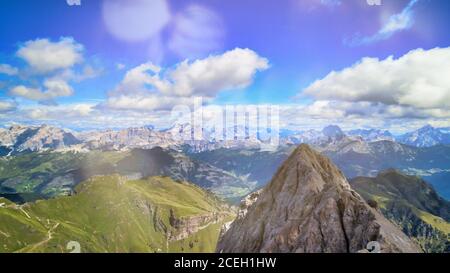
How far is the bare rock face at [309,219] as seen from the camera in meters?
33.5

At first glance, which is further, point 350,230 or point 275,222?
point 275,222

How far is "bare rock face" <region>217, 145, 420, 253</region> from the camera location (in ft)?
110

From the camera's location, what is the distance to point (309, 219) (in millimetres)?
36906

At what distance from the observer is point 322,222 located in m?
36.0
